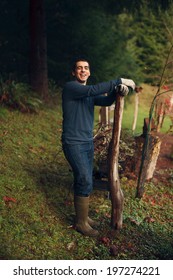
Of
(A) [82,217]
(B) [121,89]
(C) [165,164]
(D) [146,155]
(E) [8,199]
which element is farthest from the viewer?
(C) [165,164]

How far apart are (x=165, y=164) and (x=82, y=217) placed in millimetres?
4360

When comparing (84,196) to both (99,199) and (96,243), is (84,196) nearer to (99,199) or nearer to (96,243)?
(96,243)

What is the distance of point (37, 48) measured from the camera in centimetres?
1209

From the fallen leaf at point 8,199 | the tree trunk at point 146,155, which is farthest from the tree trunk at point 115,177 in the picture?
the fallen leaf at point 8,199

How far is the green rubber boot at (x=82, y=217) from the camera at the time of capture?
5.90 metres

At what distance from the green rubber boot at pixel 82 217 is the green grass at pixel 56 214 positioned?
0.10 metres

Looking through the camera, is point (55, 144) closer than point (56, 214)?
No

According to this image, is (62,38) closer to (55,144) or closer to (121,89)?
(55,144)

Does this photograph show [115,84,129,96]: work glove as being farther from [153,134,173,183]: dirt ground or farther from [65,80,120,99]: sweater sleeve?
[153,134,173,183]: dirt ground

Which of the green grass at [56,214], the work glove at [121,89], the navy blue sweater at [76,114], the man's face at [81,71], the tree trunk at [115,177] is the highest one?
the man's face at [81,71]

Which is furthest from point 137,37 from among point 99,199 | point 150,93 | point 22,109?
point 99,199

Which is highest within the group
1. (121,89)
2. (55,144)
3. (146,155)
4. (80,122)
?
(121,89)

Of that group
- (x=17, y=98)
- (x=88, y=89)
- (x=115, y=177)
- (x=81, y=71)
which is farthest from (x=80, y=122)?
(x=17, y=98)

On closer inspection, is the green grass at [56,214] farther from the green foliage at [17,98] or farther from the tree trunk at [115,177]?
the green foliage at [17,98]
